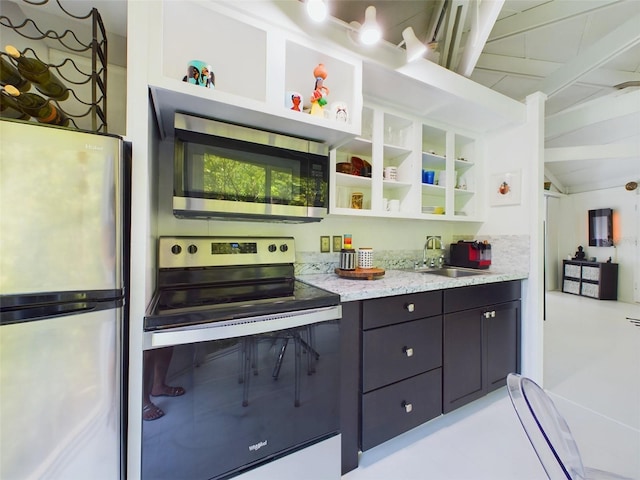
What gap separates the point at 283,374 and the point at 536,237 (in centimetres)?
217

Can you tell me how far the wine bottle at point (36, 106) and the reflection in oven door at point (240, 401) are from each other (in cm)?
94

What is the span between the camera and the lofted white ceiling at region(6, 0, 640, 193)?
166cm

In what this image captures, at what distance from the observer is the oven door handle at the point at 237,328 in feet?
2.84

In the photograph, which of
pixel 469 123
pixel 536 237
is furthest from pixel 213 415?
pixel 469 123

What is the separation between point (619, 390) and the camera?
2.01m

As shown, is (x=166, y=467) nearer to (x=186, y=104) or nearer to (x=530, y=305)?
(x=186, y=104)

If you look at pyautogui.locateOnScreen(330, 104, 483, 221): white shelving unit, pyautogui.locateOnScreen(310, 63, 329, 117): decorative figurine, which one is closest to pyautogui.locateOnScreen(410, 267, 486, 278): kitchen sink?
pyautogui.locateOnScreen(330, 104, 483, 221): white shelving unit

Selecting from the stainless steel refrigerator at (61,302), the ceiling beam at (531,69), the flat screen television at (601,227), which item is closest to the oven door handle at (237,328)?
the stainless steel refrigerator at (61,302)

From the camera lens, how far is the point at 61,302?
29.6 inches

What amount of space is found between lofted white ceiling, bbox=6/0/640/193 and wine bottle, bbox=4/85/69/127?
0.46 meters

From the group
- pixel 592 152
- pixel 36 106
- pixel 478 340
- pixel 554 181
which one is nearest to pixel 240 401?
pixel 36 106

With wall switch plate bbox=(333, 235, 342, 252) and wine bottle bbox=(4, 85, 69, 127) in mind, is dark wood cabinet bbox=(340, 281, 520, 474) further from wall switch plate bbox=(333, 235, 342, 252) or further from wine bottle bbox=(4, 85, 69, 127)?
wine bottle bbox=(4, 85, 69, 127)

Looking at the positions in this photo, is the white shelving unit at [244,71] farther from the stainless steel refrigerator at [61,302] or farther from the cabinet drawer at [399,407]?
the cabinet drawer at [399,407]

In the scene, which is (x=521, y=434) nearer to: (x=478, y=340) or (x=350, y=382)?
(x=478, y=340)
